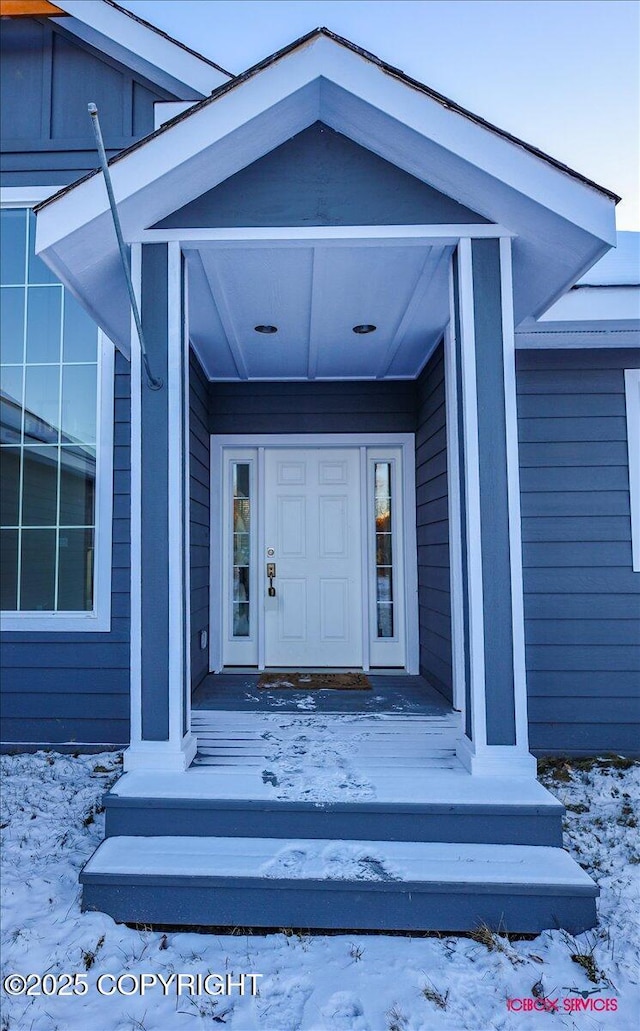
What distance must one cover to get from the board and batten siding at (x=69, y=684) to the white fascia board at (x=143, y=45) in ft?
9.52

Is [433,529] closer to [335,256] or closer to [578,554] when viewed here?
[578,554]

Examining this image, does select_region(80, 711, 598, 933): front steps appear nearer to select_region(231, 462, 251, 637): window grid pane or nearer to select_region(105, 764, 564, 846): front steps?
select_region(105, 764, 564, 846): front steps

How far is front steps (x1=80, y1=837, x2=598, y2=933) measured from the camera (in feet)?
6.40

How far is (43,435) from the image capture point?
12.4 ft

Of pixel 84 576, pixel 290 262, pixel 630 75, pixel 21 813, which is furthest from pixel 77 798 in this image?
pixel 630 75

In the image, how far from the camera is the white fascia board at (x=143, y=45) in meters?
3.61

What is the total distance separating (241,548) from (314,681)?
120 cm

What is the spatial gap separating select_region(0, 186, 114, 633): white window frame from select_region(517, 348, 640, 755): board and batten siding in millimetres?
2632

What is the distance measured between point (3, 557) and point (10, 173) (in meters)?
2.50

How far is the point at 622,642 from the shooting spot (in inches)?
142

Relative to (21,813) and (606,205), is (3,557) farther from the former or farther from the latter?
(606,205)

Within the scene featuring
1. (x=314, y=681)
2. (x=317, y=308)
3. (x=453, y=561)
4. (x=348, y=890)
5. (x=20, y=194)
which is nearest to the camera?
(x=348, y=890)

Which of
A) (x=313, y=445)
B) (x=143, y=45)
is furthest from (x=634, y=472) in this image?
(x=143, y=45)

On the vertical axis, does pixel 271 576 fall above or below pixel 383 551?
below
